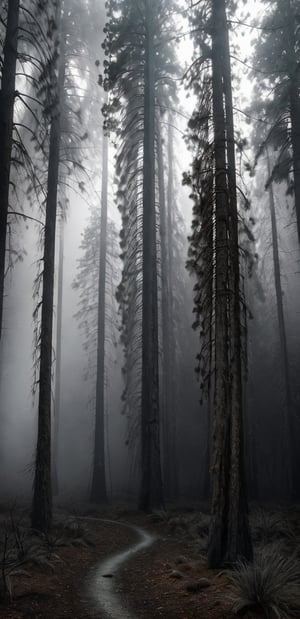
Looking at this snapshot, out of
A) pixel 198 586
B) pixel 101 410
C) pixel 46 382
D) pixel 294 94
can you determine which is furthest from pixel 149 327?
pixel 198 586

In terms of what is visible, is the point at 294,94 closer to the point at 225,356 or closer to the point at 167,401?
the point at 225,356

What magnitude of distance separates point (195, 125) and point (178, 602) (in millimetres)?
7999

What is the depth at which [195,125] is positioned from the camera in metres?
8.76

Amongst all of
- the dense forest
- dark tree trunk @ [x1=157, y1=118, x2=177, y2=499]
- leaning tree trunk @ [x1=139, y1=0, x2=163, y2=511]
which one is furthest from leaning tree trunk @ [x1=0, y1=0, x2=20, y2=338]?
dark tree trunk @ [x1=157, y1=118, x2=177, y2=499]

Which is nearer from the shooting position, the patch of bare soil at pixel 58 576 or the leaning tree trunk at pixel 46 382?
the patch of bare soil at pixel 58 576

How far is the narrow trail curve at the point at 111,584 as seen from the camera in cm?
549

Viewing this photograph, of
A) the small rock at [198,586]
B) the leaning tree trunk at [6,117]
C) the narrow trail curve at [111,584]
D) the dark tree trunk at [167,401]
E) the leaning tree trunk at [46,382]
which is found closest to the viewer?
the narrow trail curve at [111,584]

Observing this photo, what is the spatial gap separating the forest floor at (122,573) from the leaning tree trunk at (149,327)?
188cm

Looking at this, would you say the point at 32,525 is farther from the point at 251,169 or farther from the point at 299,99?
the point at 299,99

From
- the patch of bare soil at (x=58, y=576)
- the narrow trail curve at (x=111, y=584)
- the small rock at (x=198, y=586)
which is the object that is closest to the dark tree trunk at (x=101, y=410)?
the patch of bare soil at (x=58, y=576)

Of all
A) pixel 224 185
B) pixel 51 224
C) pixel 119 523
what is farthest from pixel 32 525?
pixel 224 185

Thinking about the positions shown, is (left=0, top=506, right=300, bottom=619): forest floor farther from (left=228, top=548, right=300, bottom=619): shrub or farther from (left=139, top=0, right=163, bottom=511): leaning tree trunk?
(left=139, top=0, right=163, bottom=511): leaning tree trunk

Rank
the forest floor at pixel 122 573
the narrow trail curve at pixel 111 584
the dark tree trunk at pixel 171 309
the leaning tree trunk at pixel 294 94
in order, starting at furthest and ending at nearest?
1. the dark tree trunk at pixel 171 309
2. the leaning tree trunk at pixel 294 94
3. the narrow trail curve at pixel 111 584
4. the forest floor at pixel 122 573

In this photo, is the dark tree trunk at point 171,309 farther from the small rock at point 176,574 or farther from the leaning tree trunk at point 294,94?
the small rock at point 176,574
